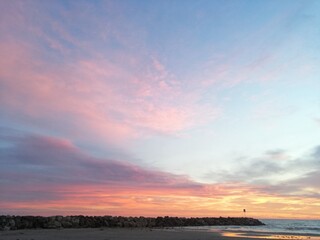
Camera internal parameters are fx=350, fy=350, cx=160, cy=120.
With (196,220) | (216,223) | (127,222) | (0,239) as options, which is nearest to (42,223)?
(127,222)

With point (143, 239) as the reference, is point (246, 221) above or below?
above

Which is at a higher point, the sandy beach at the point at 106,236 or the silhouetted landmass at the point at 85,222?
the silhouetted landmass at the point at 85,222

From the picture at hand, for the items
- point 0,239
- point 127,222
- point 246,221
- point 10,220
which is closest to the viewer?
point 0,239

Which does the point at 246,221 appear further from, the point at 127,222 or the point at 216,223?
the point at 127,222

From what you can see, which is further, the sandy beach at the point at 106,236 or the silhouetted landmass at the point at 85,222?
the silhouetted landmass at the point at 85,222

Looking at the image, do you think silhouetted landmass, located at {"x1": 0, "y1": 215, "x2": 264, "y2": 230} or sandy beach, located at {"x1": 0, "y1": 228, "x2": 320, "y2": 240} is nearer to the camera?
sandy beach, located at {"x1": 0, "y1": 228, "x2": 320, "y2": 240}

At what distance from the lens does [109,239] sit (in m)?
22.9

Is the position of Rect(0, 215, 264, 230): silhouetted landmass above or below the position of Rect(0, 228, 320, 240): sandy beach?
above

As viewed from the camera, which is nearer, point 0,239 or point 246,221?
point 0,239

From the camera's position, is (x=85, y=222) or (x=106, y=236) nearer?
(x=106, y=236)

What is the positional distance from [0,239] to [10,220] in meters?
17.3

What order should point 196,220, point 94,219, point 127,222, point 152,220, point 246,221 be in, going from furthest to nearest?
point 246,221 → point 196,220 → point 152,220 → point 127,222 → point 94,219

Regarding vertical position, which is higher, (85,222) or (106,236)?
(85,222)

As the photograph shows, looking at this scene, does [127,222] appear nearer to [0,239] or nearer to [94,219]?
[94,219]
